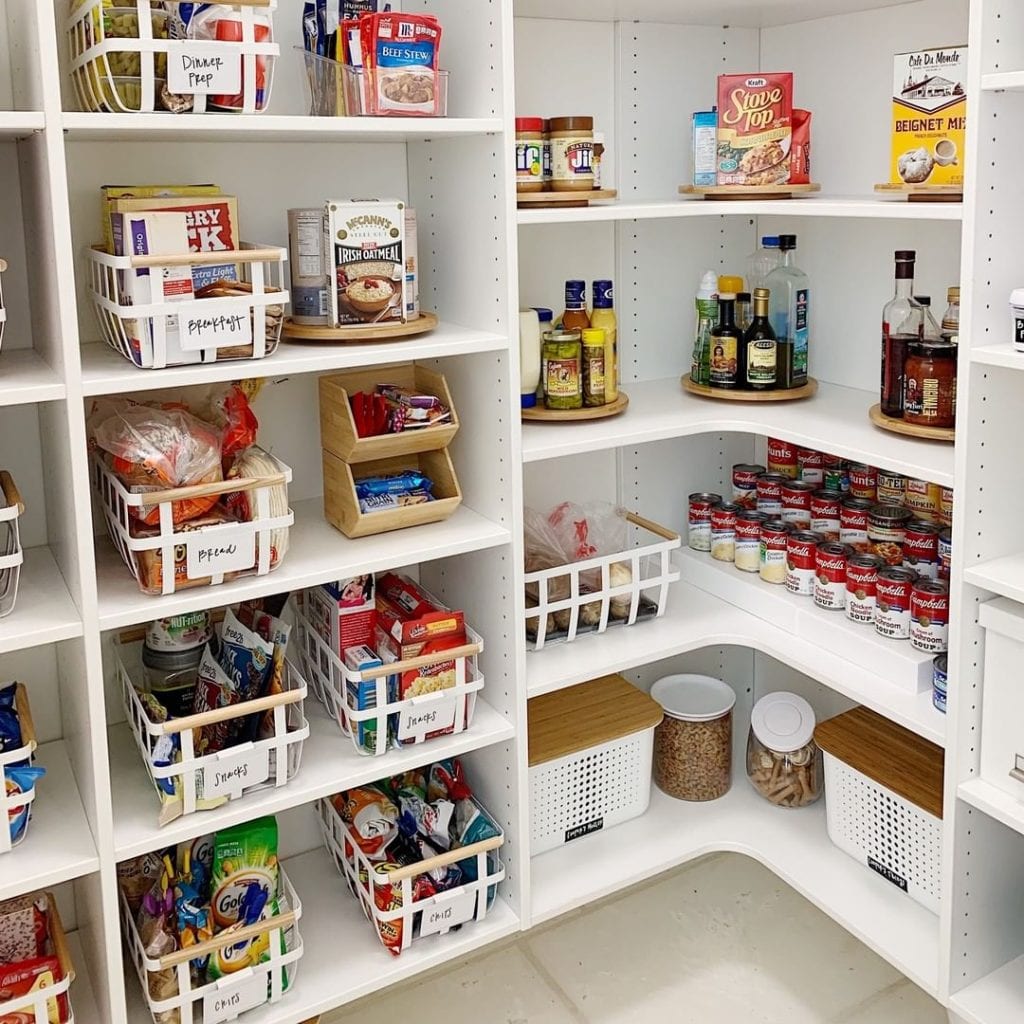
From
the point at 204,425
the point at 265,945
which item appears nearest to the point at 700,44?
the point at 204,425

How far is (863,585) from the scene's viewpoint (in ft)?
7.06

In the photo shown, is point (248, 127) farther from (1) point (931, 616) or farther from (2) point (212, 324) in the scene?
(1) point (931, 616)

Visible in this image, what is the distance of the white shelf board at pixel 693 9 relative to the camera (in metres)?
2.11

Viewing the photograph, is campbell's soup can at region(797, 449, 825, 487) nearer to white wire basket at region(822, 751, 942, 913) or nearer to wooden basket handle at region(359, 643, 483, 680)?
white wire basket at region(822, 751, 942, 913)

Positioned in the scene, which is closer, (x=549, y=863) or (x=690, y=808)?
(x=549, y=863)

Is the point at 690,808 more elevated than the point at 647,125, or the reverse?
the point at 647,125

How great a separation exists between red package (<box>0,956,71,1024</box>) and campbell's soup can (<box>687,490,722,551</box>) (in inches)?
58.1

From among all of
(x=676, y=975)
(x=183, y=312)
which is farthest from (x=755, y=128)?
(x=676, y=975)

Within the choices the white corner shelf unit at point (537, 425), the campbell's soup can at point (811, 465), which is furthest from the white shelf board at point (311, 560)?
the campbell's soup can at point (811, 465)

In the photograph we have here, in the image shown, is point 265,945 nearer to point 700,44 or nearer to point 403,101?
point 403,101

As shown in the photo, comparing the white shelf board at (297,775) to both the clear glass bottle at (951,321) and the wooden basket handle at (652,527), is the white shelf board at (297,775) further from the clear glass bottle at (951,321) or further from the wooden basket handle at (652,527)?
the clear glass bottle at (951,321)

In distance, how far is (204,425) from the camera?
178 cm

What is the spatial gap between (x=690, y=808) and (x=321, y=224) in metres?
1.42

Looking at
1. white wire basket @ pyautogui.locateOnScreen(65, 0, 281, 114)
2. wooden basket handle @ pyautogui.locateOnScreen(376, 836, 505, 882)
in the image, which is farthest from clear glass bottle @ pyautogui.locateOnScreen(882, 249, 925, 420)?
white wire basket @ pyautogui.locateOnScreen(65, 0, 281, 114)
